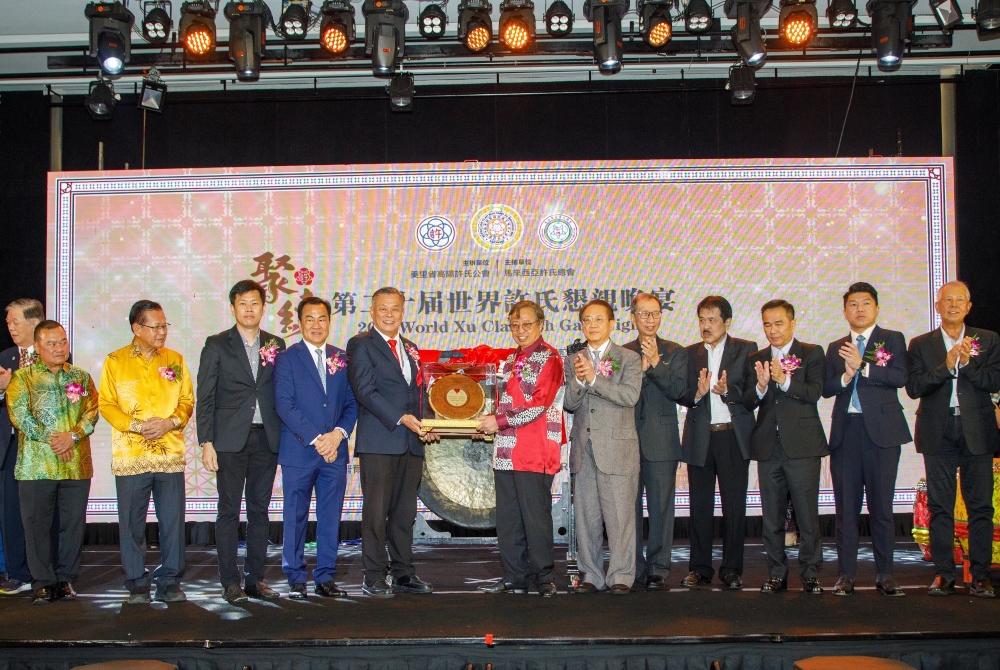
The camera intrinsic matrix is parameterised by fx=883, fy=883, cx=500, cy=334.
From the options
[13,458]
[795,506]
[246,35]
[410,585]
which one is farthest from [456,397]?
[246,35]

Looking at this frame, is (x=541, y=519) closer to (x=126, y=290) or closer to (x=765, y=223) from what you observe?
(x=765, y=223)

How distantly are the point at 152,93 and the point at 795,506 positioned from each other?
17.2 feet

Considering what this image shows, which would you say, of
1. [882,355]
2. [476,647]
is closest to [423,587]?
[476,647]

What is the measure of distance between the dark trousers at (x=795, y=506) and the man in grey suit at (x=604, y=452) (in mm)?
684

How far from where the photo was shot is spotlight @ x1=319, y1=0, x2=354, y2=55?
5.84 meters

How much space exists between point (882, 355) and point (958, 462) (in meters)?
0.66

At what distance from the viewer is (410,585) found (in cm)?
446

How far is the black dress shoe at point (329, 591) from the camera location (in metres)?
4.34

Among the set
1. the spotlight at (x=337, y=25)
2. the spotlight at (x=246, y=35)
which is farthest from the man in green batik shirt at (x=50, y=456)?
the spotlight at (x=337, y=25)

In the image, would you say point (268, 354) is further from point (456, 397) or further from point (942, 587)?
point (942, 587)

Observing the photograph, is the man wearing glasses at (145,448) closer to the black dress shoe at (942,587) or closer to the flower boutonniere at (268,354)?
the flower boutonniere at (268,354)

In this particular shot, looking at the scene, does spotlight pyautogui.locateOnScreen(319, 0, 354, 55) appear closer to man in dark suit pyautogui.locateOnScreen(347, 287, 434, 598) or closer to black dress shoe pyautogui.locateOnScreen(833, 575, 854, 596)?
man in dark suit pyautogui.locateOnScreen(347, 287, 434, 598)

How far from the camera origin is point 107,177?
6656 millimetres

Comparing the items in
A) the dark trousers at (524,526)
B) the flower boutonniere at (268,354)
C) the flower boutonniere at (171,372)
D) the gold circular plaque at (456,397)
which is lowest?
the dark trousers at (524,526)
